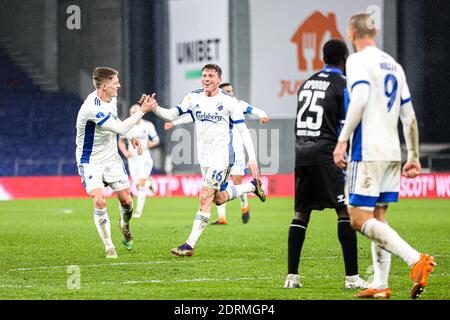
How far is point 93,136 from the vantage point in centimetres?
1175

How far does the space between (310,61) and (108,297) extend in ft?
81.0

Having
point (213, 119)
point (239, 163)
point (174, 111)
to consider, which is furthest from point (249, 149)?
point (239, 163)

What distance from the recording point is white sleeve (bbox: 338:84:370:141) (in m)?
7.76

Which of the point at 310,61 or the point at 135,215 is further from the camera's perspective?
the point at 310,61

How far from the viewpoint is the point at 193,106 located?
12.2 metres

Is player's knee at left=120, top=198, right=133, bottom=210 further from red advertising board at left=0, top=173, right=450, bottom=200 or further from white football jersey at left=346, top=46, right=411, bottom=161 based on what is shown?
red advertising board at left=0, top=173, right=450, bottom=200

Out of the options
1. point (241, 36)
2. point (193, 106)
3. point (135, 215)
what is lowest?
point (135, 215)

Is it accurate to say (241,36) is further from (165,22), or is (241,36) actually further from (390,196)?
(390,196)

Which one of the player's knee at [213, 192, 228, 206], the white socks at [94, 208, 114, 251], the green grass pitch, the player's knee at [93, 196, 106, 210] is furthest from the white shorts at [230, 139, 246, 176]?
the player's knee at [93, 196, 106, 210]

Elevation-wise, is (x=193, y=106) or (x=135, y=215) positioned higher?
(x=193, y=106)

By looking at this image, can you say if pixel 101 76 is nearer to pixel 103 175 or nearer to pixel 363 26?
pixel 103 175

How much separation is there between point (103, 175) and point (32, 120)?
23.2 m

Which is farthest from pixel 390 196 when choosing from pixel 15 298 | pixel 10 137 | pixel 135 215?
pixel 10 137

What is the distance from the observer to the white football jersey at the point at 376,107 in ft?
25.8
